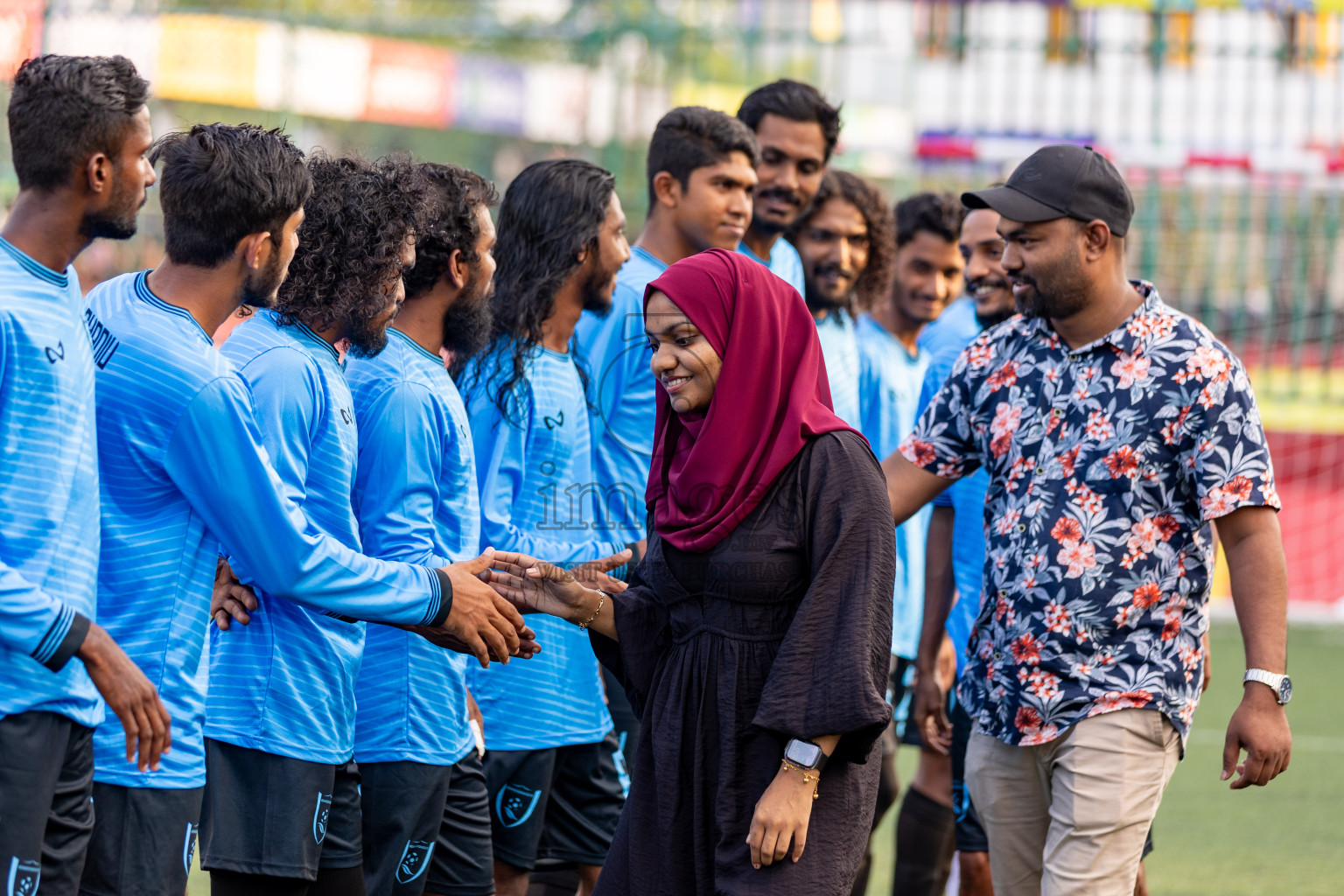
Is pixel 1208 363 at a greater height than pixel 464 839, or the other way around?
pixel 1208 363

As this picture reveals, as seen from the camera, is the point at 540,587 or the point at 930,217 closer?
the point at 540,587

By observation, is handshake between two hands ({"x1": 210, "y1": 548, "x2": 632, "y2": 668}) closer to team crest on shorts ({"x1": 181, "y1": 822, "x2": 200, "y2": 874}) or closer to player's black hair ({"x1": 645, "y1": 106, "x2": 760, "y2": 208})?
team crest on shorts ({"x1": 181, "y1": 822, "x2": 200, "y2": 874})

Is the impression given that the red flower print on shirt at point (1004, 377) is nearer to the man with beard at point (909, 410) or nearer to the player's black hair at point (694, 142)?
the man with beard at point (909, 410)

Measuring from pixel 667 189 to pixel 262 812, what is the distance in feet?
8.52

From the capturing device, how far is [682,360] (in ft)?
10.2

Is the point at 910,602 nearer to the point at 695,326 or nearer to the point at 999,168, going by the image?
the point at 695,326

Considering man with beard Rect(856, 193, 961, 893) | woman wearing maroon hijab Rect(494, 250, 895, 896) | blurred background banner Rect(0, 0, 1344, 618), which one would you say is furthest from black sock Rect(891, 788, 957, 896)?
blurred background banner Rect(0, 0, 1344, 618)

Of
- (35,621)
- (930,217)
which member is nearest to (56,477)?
(35,621)

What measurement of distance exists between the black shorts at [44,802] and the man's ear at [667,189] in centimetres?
286

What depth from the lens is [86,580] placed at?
8.61 ft

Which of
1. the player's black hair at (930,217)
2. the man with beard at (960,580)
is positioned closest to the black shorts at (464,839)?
the man with beard at (960,580)

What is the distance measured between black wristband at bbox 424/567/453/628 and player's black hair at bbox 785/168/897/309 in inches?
111

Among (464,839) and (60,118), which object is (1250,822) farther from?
(60,118)

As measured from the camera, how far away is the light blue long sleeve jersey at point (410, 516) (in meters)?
3.45
